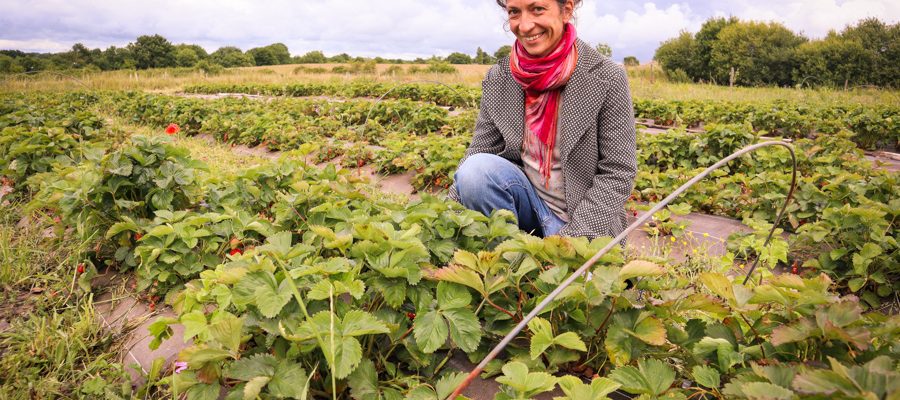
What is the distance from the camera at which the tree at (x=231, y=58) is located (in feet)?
165

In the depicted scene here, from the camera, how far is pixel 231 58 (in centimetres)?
5116

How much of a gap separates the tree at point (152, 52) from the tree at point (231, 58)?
3763 millimetres

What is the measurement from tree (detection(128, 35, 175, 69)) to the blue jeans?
49.6m

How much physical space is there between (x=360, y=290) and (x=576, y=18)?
64.1 inches

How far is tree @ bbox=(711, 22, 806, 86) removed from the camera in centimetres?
2981

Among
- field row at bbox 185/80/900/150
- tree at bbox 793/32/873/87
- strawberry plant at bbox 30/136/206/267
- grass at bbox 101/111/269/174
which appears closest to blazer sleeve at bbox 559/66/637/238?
strawberry plant at bbox 30/136/206/267

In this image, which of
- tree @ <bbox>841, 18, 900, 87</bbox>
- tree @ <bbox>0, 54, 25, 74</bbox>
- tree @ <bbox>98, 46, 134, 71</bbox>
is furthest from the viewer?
tree @ <bbox>98, 46, 134, 71</bbox>

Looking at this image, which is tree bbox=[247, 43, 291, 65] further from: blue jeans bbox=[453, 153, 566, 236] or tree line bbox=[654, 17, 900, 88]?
blue jeans bbox=[453, 153, 566, 236]

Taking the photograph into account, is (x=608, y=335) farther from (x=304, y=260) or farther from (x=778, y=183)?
(x=778, y=183)

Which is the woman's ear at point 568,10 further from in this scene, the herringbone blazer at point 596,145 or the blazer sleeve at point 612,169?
the blazer sleeve at point 612,169

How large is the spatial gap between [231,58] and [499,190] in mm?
55292

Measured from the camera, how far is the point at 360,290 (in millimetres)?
1292

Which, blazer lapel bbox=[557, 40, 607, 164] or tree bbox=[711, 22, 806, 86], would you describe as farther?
tree bbox=[711, 22, 806, 86]

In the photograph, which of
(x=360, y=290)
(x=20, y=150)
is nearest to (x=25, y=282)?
(x=20, y=150)
